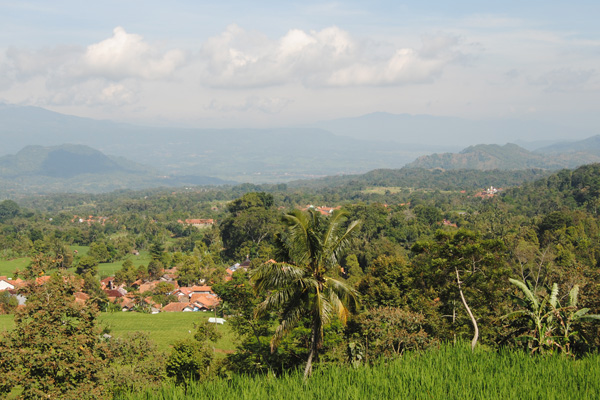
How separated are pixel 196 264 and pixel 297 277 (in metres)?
43.6

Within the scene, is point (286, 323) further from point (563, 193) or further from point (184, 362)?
point (563, 193)

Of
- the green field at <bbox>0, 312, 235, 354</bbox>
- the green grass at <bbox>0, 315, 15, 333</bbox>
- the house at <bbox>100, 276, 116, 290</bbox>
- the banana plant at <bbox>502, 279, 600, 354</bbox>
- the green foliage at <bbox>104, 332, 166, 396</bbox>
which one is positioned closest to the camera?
the banana plant at <bbox>502, 279, 600, 354</bbox>

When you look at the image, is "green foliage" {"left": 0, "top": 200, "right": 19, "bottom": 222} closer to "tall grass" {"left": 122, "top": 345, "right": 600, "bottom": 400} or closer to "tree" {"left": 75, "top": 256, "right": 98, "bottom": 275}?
"tree" {"left": 75, "top": 256, "right": 98, "bottom": 275}

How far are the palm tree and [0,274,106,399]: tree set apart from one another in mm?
4620

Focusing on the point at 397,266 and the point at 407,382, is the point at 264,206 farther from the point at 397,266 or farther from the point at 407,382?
the point at 407,382

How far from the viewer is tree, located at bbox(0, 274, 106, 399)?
10297 millimetres

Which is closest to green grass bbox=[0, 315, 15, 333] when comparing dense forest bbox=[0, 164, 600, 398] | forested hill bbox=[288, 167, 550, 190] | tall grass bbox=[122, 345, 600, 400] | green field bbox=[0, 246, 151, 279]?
dense forest bbox=[0, 164, 600, 398]

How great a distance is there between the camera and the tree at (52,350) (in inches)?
405

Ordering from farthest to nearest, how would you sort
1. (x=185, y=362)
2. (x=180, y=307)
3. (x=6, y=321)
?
1. (x=180, y=307)
2. (x=6, y=321)
3. (x=185, y=362)

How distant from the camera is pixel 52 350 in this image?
10492 millimetres

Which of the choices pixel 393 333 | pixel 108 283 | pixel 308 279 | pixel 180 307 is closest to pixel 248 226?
pixel 108 283

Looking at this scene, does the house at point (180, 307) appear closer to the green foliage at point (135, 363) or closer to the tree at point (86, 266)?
the tree at point (86, 266)

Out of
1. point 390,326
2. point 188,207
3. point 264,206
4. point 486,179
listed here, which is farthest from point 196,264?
point 486,179

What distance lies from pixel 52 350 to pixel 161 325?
76.9ft
